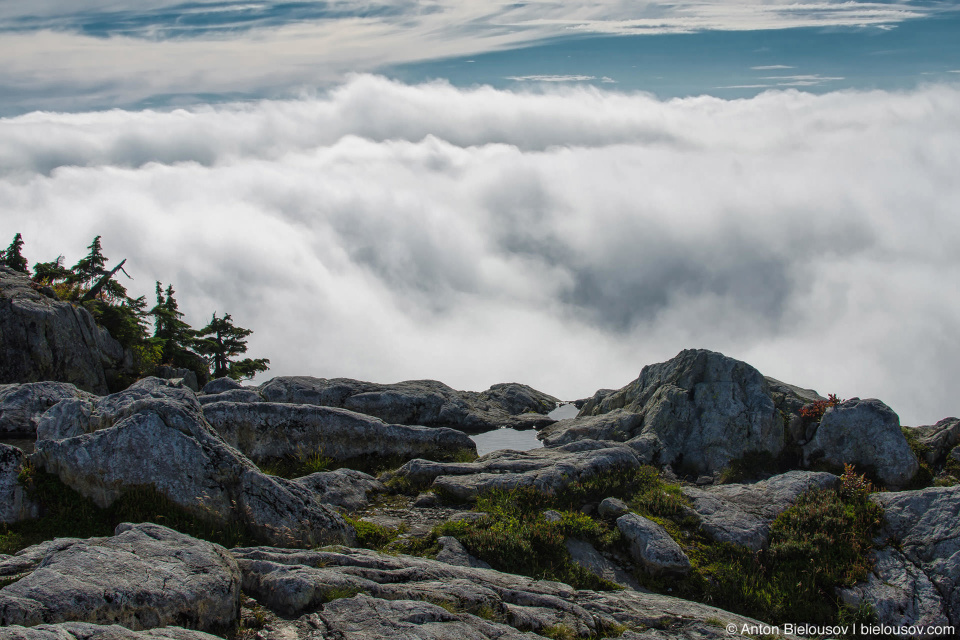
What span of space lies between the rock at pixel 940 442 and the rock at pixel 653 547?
15.6 m

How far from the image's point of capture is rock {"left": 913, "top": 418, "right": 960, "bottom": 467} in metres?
25.0

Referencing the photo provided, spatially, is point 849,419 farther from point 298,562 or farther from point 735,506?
point 298,562

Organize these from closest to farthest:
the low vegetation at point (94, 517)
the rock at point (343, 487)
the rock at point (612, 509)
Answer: the low vegetation at point (94, 517)
the rock at point (612, 509)
the rock at point (343, 487)

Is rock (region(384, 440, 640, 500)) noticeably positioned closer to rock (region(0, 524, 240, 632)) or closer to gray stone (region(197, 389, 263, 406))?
rock (region(0, 524, 240, 632))

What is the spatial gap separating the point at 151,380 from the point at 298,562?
15.0m

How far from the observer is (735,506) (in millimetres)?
18656

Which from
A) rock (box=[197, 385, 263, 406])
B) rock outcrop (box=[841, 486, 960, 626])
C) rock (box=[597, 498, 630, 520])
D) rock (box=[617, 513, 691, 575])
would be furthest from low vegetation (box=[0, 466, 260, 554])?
rock outcrop (box=[841, 486, 960, 626])

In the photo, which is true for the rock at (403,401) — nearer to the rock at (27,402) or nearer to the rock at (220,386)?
the rock at (220,386)

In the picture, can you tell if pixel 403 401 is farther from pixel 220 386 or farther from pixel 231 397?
pixel 220 386

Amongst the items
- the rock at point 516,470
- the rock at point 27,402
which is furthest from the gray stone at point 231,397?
the rock at point 516,470

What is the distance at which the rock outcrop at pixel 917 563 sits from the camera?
14.7m

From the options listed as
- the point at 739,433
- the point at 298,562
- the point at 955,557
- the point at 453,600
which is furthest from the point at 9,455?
the point at 739,433

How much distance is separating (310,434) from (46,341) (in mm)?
20944

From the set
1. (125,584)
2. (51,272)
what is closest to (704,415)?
(125,584)
